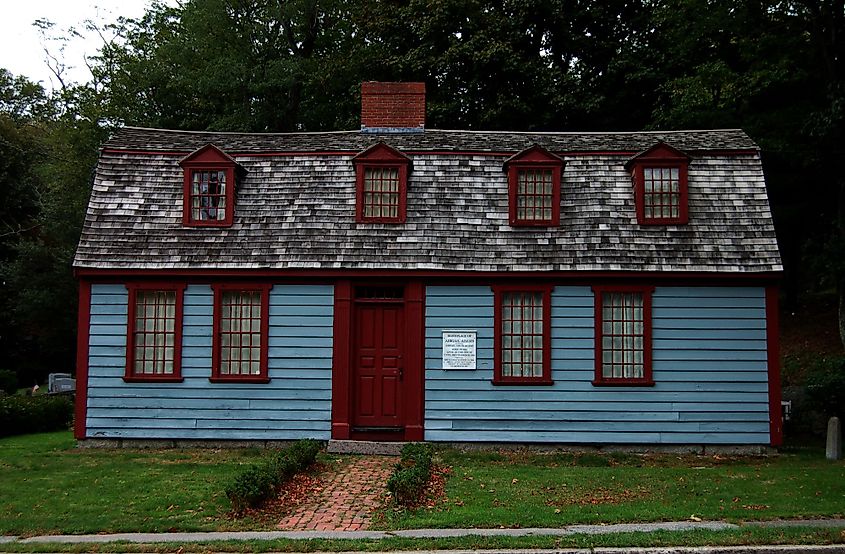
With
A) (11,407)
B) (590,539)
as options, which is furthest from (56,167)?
(590,539)

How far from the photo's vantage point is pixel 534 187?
1538 cm

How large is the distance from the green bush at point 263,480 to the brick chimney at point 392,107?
827 centimetres

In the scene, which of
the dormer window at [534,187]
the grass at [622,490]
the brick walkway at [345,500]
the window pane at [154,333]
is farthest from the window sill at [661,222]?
the window pane at [154,333]

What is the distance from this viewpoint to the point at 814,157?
822 inches

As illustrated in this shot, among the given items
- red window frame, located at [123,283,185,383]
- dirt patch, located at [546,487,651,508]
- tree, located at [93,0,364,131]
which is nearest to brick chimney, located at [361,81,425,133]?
red window frame, located at [123,283,185,383]

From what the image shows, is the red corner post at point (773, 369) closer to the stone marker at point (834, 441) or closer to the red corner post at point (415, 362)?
the stone marker at point (834, 441)

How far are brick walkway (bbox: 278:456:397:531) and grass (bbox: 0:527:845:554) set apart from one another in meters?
0.80

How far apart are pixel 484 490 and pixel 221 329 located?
6.52m

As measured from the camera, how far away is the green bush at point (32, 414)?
1719cm

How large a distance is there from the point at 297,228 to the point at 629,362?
22.4 feet

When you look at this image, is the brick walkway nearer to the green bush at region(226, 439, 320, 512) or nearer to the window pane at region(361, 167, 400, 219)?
the green bush at region(226, 439, 320, 512)

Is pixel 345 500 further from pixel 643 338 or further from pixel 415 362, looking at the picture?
pixel 643 338

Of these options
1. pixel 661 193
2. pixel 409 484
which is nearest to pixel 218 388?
pixel 409 484

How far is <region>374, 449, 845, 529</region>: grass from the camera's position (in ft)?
30.7
